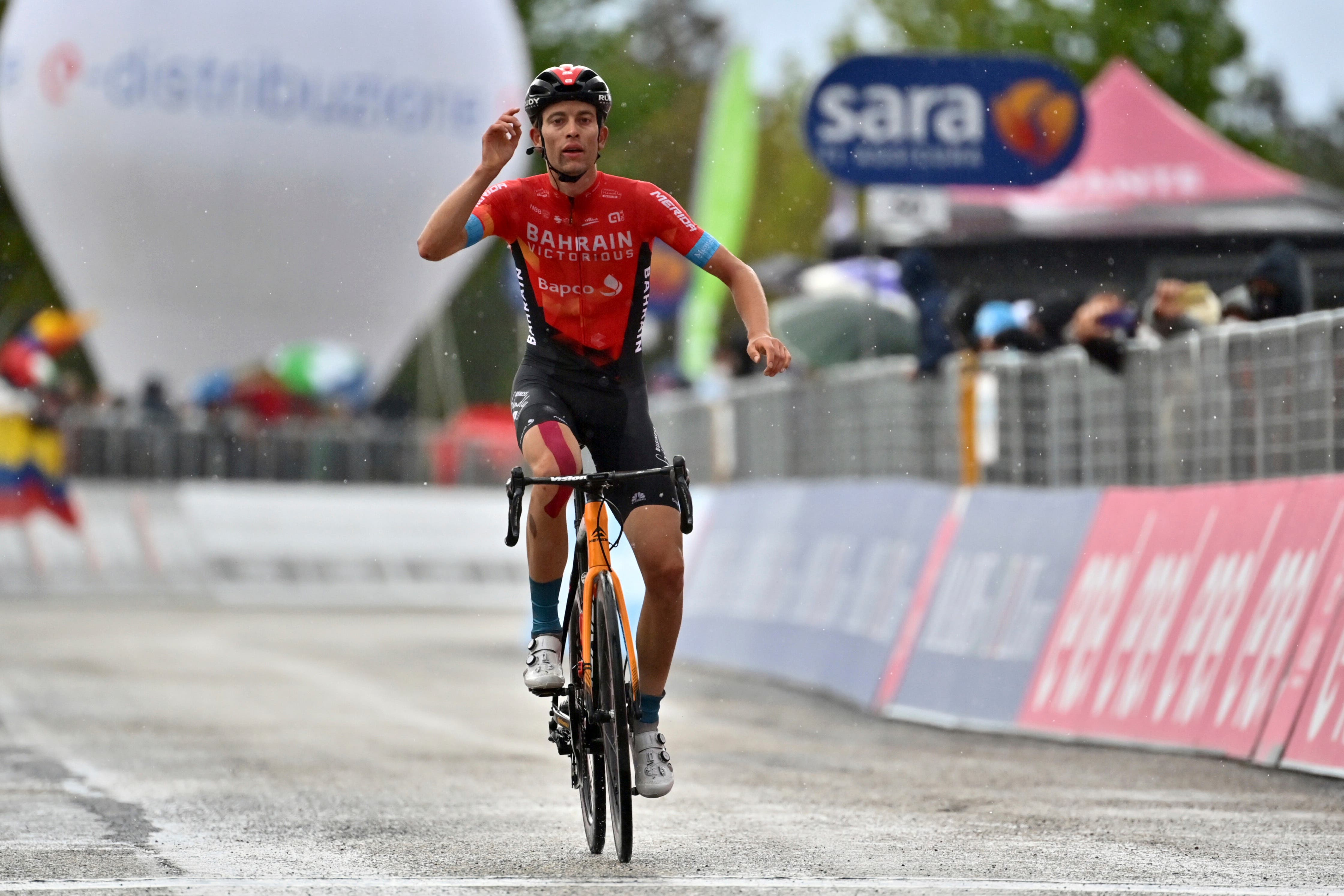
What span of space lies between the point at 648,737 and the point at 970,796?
2.15 meters

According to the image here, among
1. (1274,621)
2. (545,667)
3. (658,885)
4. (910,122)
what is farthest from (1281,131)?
(658,885)

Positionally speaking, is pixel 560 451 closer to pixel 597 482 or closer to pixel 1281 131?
pixel 597 482

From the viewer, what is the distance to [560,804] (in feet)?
30.7

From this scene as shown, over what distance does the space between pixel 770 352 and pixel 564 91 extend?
1.07 m

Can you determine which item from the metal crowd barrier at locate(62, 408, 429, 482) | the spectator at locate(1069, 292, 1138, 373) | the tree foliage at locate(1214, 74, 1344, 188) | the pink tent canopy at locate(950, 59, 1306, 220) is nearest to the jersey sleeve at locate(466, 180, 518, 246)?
the spectator at locate(1069, 292, 1138, 373)

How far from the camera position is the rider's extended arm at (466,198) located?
25.1 feet

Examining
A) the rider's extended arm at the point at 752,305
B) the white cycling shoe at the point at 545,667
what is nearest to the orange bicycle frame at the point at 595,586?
the white cycling shoe at the point at 545,667

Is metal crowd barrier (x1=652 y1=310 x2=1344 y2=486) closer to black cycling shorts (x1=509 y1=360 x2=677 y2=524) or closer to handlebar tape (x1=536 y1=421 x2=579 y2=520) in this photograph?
black cycling shorts (x1=509 y1=360 x2=677 y2=524)

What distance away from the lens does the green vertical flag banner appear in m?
39.1

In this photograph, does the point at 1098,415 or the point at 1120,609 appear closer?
the point at 1120,609

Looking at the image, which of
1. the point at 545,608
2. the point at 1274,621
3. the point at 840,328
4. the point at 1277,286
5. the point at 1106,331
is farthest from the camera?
the point at 840,328

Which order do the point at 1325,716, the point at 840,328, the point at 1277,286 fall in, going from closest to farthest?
the point at 1325,716
the point at 1277,286
the point at 840,328

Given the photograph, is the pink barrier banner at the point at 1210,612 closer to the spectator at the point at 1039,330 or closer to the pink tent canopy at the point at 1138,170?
the spectator at the point at 1039,330

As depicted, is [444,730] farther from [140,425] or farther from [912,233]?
[140,425]
